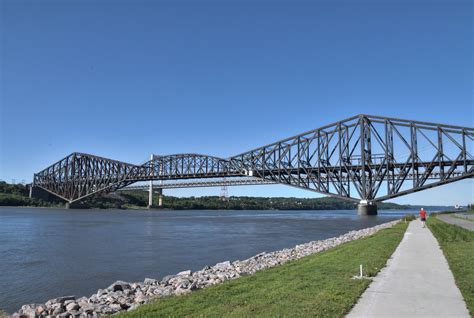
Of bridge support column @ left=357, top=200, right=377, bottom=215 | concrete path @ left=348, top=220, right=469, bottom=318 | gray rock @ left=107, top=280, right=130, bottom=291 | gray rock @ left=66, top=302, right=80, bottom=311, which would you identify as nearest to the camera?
concrete path @ left=348, top=220, right=469, bottom=318

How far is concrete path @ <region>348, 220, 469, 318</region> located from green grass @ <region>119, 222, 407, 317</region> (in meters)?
0.37

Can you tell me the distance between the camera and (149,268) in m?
19.8

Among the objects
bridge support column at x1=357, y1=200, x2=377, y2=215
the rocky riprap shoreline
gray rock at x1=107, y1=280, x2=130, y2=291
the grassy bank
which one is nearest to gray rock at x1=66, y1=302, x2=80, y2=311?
the rocky riprap shoreline

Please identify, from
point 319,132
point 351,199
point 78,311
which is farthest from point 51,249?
point 319,132

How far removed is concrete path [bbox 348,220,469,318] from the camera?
26.9 feet

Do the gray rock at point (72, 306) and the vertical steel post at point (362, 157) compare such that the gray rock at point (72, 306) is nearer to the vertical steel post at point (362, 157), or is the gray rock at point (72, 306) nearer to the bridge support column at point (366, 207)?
the vertical steel post at point (362, 157)

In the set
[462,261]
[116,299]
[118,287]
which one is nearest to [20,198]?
[118,287]

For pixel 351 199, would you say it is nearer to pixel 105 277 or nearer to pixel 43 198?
pixel 105 277

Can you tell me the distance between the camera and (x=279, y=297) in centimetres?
946

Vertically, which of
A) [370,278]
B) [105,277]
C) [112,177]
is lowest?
[105,277]

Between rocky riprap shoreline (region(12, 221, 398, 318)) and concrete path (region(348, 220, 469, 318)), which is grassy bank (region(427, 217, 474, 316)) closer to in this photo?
concrete path (region(348, 220, 469, 318))

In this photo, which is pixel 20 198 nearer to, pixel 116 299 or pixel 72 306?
→ pixel 116 299

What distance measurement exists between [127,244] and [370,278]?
76.9 feet

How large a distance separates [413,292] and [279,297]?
325 centimetres
